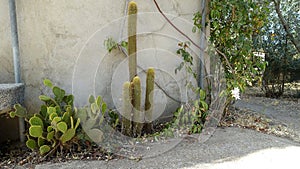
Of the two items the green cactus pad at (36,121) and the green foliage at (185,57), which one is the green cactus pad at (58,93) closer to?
the green cactus pad at (36,121)

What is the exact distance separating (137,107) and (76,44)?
3.71 ft

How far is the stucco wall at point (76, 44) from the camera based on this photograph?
3.18 metres

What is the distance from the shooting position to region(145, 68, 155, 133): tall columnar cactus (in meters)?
3.05

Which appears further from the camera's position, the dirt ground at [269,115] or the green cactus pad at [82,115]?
the dirt ground at [269,115]

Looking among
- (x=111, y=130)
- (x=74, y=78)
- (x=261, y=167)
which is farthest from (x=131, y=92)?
(x=261, y=167)

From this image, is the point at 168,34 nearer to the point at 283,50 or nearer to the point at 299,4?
the point at 283,50

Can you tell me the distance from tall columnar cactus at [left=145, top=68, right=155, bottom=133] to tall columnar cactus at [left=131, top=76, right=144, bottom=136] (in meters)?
0.10

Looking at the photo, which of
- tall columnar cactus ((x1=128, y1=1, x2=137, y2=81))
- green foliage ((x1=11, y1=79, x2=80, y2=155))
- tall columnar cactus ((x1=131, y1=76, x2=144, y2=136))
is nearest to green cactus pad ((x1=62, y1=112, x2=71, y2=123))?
green foliage ((x1=11, y1=79, x2=80, y2=155))

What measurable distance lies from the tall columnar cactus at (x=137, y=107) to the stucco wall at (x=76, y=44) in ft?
1.60

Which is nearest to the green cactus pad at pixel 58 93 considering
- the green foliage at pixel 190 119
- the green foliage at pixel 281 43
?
the green foliage at pixel 190 119

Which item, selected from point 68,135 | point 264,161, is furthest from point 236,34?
point 68,135

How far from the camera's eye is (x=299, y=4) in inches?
230

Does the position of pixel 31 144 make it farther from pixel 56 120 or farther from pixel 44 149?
pixel 56 120

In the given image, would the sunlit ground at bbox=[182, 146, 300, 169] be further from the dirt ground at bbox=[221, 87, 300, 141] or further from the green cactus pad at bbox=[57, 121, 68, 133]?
the green cactus pad at bbox=[57, 121, 68, 133]
